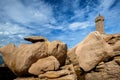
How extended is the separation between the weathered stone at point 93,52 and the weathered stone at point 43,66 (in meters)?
2.60

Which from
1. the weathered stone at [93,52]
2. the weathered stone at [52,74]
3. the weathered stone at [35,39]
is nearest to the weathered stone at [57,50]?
the weathered stone at [35,39]

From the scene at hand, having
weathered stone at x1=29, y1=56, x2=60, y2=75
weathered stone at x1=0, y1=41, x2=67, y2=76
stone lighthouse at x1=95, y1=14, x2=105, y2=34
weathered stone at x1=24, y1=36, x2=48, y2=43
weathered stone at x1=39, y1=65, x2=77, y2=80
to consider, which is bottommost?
weathered stone at x1=39, y1=65, x2=77, y2=80

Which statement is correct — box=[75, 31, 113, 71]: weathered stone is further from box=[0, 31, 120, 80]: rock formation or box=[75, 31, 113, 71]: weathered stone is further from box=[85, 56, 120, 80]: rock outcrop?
box=[85, 56, 120, 80]: rock outcrop

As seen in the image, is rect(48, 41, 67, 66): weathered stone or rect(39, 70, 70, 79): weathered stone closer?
rect(39, 70, 70, 79): weathered stone

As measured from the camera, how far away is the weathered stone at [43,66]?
10.9m

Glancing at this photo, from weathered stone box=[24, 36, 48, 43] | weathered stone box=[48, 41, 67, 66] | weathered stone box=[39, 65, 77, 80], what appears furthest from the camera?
weathered stone box=[24, 36, 48, 43]

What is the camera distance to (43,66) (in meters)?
11.0

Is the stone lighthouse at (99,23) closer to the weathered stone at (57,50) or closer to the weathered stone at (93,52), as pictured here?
→ the weathered stone at (93,52)

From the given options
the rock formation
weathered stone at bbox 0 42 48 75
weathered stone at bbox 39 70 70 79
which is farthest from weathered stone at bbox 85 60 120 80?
weathered stone at bbox 0 42 48 75

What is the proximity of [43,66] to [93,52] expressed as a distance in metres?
4.49

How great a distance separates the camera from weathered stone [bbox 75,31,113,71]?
11.9m

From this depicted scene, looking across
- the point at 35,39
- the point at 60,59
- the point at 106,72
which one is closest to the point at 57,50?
the point at 60,59

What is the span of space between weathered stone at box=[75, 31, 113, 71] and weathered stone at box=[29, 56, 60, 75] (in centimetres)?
260

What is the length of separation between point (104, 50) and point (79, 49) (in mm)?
2330
